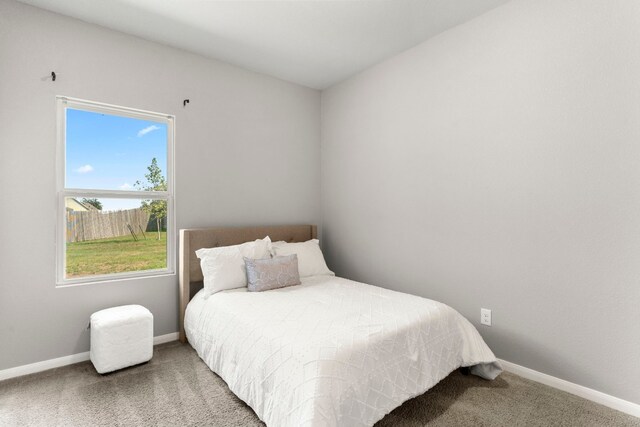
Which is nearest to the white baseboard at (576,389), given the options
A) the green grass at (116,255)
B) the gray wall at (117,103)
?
the gray wall at (117,103)

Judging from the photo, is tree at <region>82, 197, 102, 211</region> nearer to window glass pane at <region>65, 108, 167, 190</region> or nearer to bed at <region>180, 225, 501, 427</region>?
window glass pane at <region>65, 108, 167, 190</region>

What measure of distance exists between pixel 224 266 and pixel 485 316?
2.16 meters

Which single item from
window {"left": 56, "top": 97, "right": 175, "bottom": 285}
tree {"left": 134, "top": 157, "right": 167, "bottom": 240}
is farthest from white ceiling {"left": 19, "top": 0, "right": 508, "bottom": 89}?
tree {"left": 134, "top": 157, "right": 167, "bottom": 240}

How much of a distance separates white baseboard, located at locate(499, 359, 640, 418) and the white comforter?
0.23m

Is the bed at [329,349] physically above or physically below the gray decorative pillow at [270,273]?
below

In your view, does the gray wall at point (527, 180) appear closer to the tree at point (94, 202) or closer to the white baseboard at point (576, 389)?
the white baseboard at point (576, 389)

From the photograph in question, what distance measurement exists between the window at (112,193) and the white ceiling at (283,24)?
2.30ft

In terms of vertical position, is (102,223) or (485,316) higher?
(102,223)

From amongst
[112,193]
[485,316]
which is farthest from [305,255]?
[112,193]

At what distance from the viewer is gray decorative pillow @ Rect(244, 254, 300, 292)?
8.81 ft

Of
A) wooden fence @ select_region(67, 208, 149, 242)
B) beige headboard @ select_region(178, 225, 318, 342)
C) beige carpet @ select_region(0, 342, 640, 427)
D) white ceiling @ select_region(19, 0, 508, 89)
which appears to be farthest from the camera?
beige headboard @ select_region(178, 225, 318, 342)

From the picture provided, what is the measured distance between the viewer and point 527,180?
2.28 metres

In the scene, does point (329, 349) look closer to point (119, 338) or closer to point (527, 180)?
point (119, 338)

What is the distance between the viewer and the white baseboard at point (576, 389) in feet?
6.16
